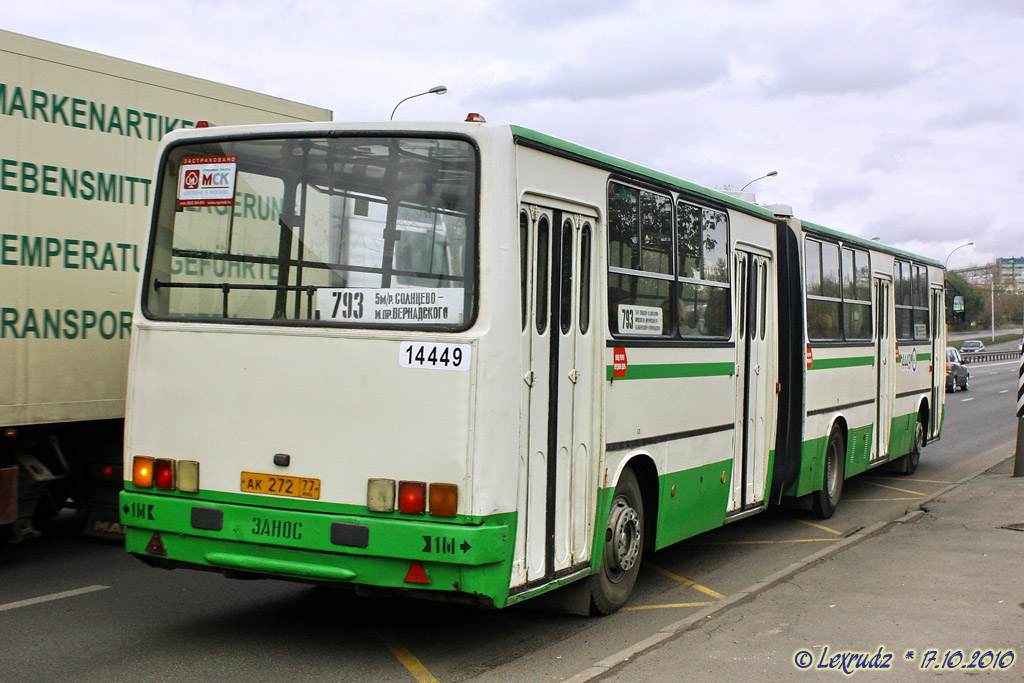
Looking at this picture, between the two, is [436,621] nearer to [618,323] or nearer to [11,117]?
[618,323]

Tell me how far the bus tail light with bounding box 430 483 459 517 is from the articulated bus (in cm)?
1

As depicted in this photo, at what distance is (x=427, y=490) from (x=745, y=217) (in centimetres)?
523

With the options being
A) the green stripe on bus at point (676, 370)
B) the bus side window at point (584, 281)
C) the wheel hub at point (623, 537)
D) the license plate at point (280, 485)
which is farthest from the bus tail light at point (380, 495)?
the wheel hub at point (623, 537)

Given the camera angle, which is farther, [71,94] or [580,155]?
[71,94]

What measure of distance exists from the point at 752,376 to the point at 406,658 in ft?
15.9

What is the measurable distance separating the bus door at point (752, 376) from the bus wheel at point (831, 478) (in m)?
2.04

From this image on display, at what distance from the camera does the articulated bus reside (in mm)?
5859

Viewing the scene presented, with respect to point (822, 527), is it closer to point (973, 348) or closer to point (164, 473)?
point (164, 473)

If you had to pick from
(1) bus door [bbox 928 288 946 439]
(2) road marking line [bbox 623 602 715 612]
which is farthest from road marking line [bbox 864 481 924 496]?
(2) road marking line [bbox 623 602 715 612]

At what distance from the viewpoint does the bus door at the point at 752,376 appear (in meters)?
9.68

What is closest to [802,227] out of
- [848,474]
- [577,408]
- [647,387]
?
[848,474]

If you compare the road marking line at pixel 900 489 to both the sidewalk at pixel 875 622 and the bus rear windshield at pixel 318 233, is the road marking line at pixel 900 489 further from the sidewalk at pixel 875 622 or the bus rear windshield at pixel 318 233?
the bus rear windshield at pixel 318 233

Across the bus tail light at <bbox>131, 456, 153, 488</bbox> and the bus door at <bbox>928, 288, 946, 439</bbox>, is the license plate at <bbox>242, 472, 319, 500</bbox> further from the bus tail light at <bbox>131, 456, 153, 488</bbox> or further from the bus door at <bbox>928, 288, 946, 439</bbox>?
the bus door at <bbox>928, 288, 946, 439</bbox>

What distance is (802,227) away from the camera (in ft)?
37.6
